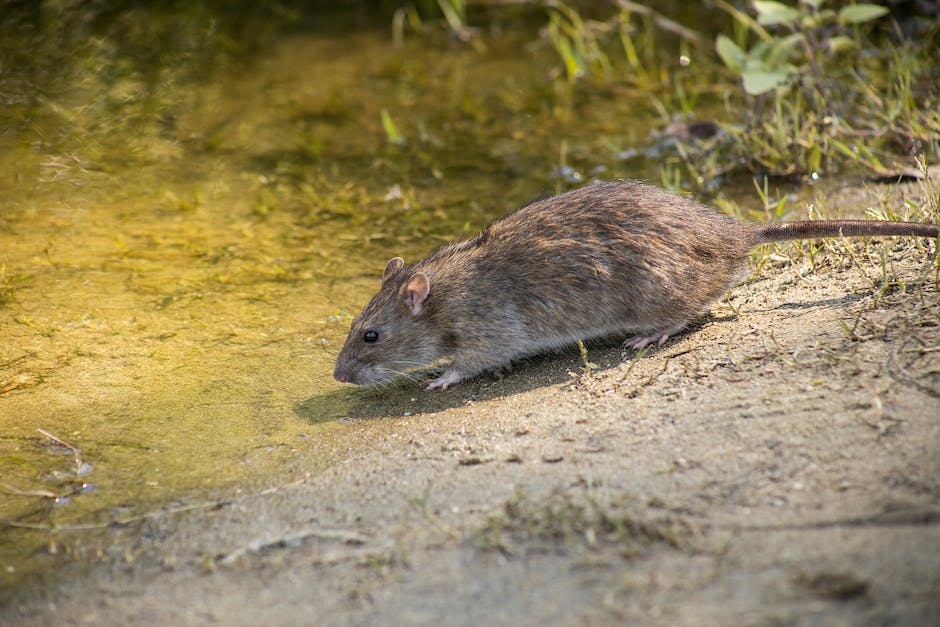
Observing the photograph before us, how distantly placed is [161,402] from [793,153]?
466 cm

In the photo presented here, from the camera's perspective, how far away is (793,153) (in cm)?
686

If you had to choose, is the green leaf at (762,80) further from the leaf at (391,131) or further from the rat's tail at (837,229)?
the leaf at (391,131)

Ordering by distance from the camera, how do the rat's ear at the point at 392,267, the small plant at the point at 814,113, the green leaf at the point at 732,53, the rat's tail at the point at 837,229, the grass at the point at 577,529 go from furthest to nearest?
the green leaf at the point at 732,53
the small plant at the point at 814,113
the rat's ear at the point at 392,267
the rat's tail at the point at 837,229
the grass at the point at 577,529

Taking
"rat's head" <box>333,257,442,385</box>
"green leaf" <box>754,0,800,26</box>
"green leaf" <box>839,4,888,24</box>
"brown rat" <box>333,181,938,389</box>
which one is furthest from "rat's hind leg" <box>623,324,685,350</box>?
"green leaf" <box>839,4,888,24</box>

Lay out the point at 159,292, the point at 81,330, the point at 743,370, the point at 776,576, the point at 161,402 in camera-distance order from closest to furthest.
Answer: the point at 776,576 → the point at 743,370 → the point at 161,402 → the point at 81,330 → the point at 159,292

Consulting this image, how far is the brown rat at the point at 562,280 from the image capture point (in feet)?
15.7

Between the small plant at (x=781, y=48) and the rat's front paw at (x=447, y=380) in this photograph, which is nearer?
the rat's front paw at (x=447, y=380)

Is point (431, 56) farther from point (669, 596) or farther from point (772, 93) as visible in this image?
point (669, 596)

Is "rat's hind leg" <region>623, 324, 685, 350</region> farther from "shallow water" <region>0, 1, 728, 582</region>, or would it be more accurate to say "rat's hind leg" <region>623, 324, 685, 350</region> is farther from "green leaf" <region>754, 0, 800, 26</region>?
"green leaf" <region>754, 0, 800, 26</region>

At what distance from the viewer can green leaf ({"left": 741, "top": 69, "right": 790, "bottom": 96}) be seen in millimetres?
6449

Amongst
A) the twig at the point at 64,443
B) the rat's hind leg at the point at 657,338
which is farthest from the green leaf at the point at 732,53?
the twig at the point at 64,443

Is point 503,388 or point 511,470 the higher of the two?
point 511,470

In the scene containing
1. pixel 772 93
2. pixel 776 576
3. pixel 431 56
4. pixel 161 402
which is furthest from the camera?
pixel 431 56

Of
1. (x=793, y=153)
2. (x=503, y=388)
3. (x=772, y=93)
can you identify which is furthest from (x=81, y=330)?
(x=772, y=93)
